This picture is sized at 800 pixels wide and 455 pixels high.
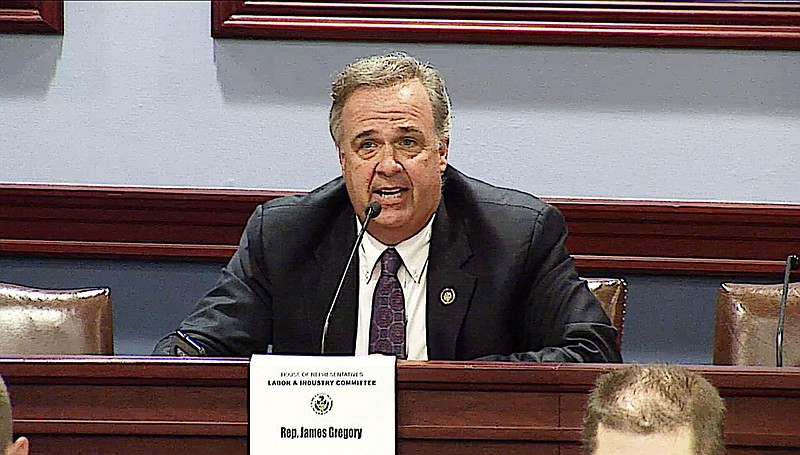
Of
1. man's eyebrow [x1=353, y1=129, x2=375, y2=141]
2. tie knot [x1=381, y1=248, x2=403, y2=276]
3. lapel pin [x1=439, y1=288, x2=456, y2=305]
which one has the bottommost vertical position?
lapel pin [x1=439, y1=288, x2=456, y2=305]

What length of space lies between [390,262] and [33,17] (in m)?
1.41

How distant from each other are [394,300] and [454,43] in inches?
41.7

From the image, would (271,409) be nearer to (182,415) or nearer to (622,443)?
(182,415)

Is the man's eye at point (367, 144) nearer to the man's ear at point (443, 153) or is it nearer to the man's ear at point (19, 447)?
the man's ear at point (443, 153)

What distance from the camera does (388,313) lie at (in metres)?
2.54

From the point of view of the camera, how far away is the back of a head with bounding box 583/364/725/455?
55.2 inches

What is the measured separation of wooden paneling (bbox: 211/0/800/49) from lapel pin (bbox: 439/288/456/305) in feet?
3.38

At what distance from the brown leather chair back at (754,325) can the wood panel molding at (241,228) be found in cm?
74

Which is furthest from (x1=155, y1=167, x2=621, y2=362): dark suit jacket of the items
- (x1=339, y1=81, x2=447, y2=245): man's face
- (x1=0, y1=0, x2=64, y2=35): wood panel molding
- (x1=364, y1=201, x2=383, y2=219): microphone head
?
(x1=0, y1=0, x2=64, y2=35): wood panel molding

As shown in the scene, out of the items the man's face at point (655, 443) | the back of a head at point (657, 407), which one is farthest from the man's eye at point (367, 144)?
the man's face at point (655, 443)

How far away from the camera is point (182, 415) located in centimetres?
188

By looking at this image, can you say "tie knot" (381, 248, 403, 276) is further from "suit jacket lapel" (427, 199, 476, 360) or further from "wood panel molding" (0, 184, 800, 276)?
"wood panel molding" (0, 184, 800, 276)

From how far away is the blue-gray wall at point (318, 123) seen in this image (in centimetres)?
339

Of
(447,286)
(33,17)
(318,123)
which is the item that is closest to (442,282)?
(447,286)
